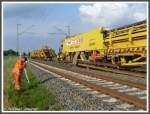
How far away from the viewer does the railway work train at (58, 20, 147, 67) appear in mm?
18844

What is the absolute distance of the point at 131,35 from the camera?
19859 mm

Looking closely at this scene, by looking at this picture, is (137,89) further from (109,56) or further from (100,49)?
(100,49)

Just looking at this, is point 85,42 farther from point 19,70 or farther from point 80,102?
point 80,102

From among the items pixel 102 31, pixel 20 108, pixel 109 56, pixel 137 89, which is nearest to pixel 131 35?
pixel 109 56

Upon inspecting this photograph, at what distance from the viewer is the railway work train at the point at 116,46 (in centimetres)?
1884

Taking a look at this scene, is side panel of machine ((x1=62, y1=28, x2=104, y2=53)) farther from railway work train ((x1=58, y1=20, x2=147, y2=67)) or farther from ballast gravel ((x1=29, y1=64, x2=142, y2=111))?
ballast gravel ((x1=29, y1=64, x2=142, y2=111))

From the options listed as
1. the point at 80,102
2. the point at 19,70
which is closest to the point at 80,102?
the point at 80,102

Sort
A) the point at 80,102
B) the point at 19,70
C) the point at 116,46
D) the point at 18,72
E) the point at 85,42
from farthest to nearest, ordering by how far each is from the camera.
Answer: the point at 85,42 < the point at 116,46 < the point at 19,70 < the point at 18,72 < the point at 80,102

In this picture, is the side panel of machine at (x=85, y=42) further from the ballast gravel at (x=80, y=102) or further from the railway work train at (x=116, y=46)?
the ballast gravel at (x=80, y=102)

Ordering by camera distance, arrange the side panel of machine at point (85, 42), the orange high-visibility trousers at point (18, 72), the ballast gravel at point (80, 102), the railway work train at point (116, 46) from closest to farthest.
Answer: the ballast gravel at point (80, 102)
the orange high-visibility trousers at point (18, 72)
the railway work train at point (116, 46)
the side panel of machine at point (85, 42)

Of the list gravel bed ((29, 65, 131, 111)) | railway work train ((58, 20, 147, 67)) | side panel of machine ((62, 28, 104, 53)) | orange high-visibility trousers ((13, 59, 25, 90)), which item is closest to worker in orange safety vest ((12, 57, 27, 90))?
orange high-visibility trousers ((13, 59, 25, 90))

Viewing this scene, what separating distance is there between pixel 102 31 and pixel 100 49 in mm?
1302

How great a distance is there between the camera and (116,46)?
2228 cm

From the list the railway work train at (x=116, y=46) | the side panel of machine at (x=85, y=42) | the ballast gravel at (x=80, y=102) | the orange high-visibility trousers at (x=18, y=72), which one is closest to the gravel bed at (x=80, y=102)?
the ballast gravel at (x=80, y=102)
